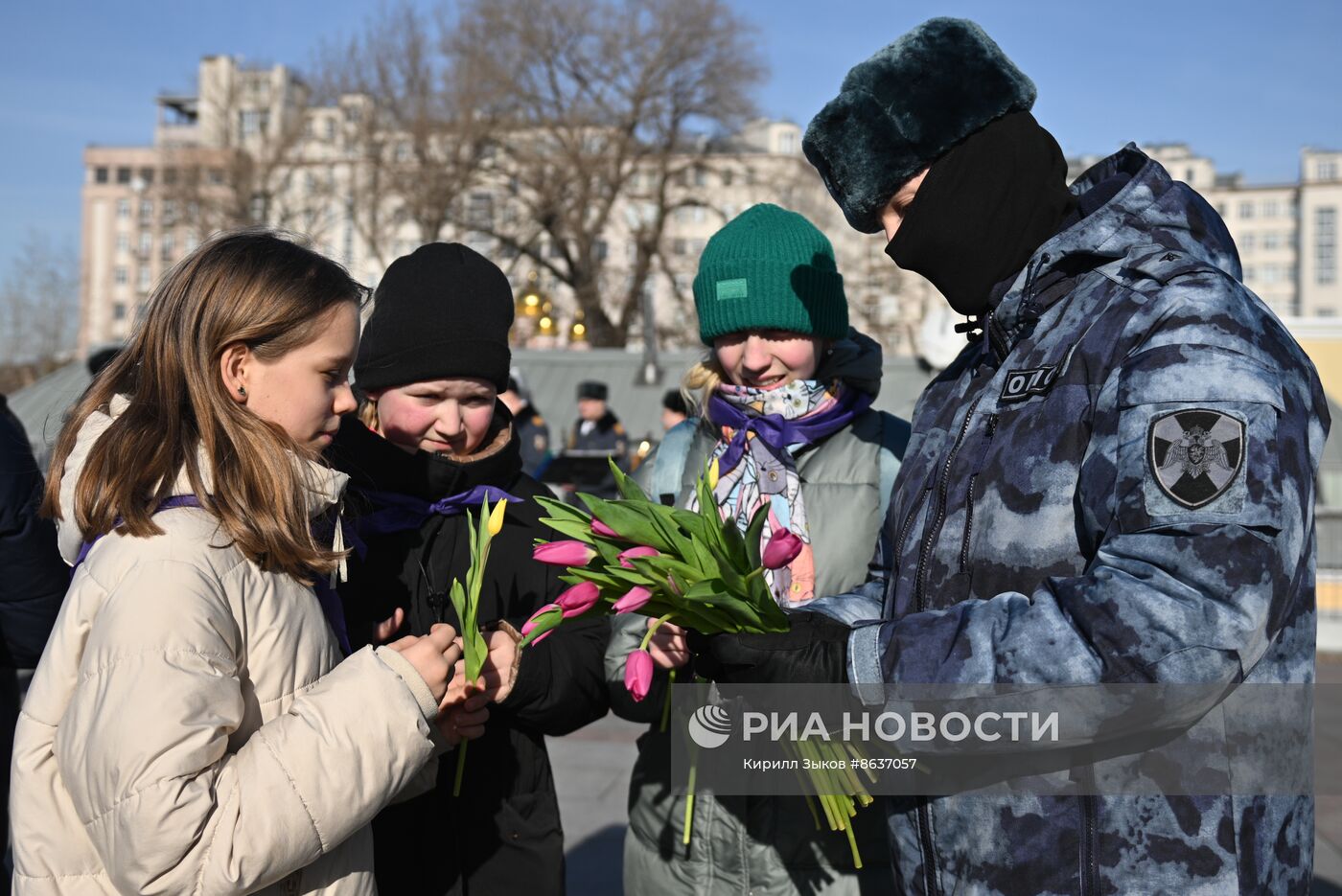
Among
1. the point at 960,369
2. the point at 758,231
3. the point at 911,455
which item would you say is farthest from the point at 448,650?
the point at 758,231

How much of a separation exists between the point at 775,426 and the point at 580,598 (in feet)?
3.26

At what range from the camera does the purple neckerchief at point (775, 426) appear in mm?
2857

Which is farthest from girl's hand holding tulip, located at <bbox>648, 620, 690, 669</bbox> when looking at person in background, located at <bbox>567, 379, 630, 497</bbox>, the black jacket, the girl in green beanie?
person in background, located at <bbox>567, 379, 630, 497</bbox>

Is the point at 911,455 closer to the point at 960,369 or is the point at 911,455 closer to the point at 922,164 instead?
the point at 960,369

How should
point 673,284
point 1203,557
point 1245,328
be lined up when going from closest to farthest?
point 1203,557 → point 1245,328 → point 673,284

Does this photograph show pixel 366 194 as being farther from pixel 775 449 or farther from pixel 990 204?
pixel 990 204

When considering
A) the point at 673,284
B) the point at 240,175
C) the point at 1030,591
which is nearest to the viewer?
the point at 1030,591

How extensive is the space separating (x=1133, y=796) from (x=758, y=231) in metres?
1.80

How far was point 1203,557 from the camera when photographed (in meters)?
1.50

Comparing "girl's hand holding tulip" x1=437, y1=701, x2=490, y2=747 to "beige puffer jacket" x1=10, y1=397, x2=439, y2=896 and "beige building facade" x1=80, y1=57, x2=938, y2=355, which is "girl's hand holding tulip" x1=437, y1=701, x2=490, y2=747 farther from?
"beige building facade" x1=80, y1=57, x2=938, y2=355

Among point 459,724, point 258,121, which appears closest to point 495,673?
point 459,724

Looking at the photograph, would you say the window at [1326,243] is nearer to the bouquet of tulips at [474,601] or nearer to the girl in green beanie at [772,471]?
the girl in green beanie at [772,471]

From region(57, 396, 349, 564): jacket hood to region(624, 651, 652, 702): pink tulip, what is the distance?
58cm

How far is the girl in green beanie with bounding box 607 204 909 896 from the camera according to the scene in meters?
2.60
